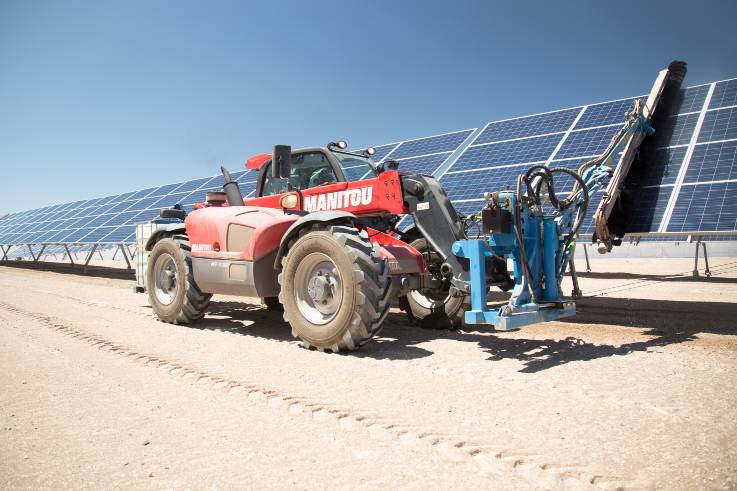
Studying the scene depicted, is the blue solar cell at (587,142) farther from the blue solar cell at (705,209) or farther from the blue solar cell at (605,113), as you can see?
the blue solar cell at (705,209)

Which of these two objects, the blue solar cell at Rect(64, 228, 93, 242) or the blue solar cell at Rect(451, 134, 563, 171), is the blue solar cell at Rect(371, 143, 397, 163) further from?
the blue solar cell at Rect(64, 228, 93, 242)

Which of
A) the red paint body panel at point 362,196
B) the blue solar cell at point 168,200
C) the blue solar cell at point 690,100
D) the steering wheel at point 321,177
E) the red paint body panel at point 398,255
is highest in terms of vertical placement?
the blue solar cell at point 690,100

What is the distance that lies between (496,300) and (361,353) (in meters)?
5.51

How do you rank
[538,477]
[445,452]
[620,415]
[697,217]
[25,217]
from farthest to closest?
[25,217] → [697,217] → [620,415] → [445,452] → [538,477]

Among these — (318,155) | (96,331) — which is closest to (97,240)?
(96,331)

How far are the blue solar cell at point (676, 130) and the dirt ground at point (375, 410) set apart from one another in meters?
4.09

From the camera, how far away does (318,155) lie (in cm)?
679

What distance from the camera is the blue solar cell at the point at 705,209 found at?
750 centimetres

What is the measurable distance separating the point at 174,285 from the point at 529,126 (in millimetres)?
10989

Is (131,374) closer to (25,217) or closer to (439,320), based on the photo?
(439,320)

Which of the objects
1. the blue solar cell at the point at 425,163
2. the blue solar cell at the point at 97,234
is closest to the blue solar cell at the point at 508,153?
the blue solar cell at the point at 425,163

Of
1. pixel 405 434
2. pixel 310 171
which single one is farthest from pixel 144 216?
pixel 405 434

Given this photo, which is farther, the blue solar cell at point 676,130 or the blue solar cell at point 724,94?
the blue solar cell at point 724,94

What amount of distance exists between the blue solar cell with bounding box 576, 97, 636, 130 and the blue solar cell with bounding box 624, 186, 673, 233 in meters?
4.22
